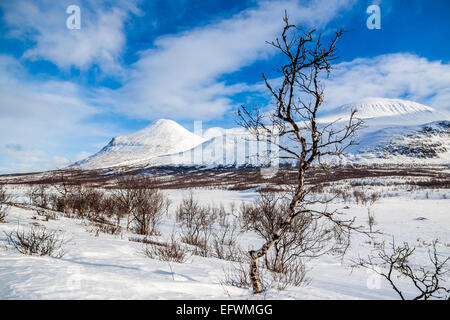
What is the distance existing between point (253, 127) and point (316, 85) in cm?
132

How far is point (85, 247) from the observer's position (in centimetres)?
711

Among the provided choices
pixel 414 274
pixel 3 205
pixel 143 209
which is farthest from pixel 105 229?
pixel 414 274

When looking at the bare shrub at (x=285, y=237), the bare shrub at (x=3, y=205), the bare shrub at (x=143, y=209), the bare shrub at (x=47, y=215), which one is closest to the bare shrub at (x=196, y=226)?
the bare shrub at (x=143, y=209)

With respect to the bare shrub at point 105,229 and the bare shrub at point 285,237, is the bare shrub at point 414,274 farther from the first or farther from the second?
the bare shrub at point 105,229

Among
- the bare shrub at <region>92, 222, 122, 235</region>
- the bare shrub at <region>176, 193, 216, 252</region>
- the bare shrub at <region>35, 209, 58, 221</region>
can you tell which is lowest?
the bare shrub at <region>176, 193, 216, 252</region>

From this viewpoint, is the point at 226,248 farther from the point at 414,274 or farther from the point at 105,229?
the point at 414,274

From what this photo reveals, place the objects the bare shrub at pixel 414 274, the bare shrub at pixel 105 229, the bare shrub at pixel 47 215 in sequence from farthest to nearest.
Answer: the bare shrub at pixel 47 215 → the bare shrub at pixel 105 229 → the bare shrub at pixel 414 274

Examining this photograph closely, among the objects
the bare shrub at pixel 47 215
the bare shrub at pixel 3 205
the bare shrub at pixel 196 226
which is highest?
the bare shrub at pixel 3 205

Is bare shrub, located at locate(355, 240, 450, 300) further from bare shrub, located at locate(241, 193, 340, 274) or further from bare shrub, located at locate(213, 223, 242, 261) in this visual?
bare shrub, located at locate(213, 223, 242, 261)

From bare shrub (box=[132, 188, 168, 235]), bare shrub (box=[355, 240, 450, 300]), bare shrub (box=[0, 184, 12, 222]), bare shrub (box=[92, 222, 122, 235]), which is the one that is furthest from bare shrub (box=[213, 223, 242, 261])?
bare shrub (box=[0, 184, 12, 222])

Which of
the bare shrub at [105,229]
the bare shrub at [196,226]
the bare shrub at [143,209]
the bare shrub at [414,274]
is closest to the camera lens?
the bare shrub at [414,274]

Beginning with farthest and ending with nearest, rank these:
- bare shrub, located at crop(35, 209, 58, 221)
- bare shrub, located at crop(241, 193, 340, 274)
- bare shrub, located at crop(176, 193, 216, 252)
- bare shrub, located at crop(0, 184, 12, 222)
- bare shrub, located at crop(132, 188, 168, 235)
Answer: bare shrub, located at crop(132, 188, 168, 235), bare shrub, located at crop(176, 193, 216, 252), bare shrub, located at crop(35, 209, 58, 221), bare shrub, located at crop(0, 184, 12, 222), bare shrub, located at crop(241, 193, 340, 274)
